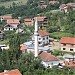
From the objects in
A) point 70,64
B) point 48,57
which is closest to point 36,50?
point 48,57

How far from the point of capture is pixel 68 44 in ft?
98.1

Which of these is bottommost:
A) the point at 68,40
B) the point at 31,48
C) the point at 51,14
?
the point at 31,48

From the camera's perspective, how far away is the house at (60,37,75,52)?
1171 inches

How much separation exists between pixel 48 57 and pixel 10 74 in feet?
16.6

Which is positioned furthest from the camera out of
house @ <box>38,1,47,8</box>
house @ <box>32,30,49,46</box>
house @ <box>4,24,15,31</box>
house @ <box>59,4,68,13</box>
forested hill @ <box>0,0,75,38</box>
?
house @ <box>38,1,47,8</box>

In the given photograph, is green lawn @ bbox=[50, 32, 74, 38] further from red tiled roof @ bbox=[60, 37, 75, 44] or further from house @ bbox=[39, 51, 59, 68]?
house @ bbox=[39, 51, 59, 68]

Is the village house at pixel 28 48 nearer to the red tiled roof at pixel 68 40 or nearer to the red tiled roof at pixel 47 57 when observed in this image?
the red tiled roof at pixel 68 40

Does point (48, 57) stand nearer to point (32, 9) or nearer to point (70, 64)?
point (70, 64)

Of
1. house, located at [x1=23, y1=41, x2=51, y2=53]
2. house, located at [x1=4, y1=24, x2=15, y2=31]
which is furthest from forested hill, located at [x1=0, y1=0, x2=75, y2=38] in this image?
house, located at [x1=23, y1=41, x2=51, y2=53]

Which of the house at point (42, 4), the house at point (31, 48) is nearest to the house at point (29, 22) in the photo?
the house at point (42, 4)

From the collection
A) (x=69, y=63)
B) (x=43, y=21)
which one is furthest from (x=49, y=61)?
(x=43, y=21)

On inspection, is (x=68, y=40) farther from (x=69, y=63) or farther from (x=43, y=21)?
(x=43, y=21)

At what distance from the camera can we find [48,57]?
25.5 metres

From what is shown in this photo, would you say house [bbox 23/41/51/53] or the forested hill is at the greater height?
the forested hill
